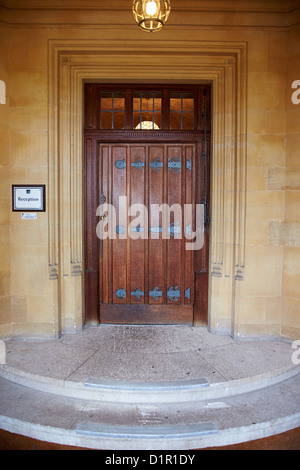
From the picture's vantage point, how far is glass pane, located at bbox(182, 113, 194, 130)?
158 inches

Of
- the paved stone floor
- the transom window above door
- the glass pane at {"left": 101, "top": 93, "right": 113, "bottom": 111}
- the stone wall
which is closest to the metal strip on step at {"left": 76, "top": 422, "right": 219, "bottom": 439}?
the paved stone floor

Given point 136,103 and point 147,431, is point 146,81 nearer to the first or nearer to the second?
point 136,103

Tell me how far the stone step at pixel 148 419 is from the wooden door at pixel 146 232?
1.44 meters

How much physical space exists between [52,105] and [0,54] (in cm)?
75

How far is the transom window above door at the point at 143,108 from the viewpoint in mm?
3977

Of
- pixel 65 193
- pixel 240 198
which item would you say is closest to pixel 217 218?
pixel 240 198

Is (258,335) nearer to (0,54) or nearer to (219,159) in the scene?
(219,159)

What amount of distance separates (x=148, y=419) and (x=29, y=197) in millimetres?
2540

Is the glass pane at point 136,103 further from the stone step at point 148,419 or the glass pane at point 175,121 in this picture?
the stone step at point 148,419

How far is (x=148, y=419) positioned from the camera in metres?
2.52

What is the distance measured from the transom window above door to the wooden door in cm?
24

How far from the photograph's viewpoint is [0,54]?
11.8 ft

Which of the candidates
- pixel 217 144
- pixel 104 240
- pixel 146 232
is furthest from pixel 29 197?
pixel 217 144

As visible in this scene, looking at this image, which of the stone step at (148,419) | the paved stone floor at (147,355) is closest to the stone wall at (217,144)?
the paved stone floor at (147,355)
